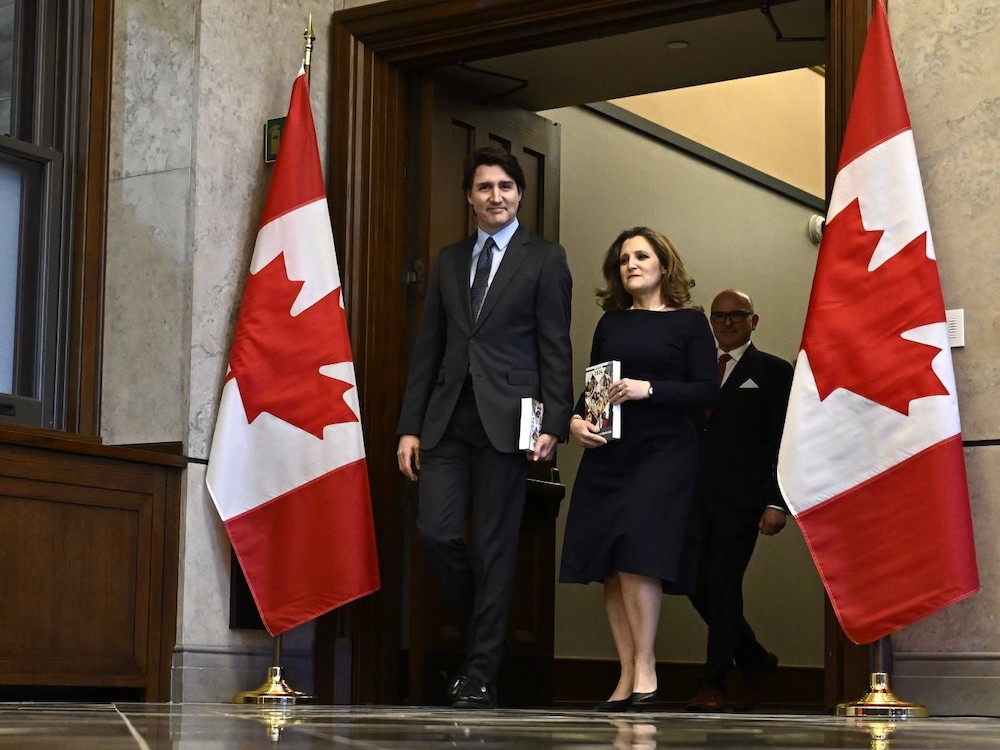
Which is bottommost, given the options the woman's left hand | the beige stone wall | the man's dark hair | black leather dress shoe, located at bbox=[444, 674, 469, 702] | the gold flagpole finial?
black leather dress shoe, located at bbox=[444, 674, 469, 702]

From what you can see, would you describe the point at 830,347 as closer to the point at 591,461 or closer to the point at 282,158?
the point at 591,461

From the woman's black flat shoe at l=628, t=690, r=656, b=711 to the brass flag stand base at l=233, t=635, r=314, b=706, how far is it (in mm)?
979

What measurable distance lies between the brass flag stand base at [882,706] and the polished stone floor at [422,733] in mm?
642

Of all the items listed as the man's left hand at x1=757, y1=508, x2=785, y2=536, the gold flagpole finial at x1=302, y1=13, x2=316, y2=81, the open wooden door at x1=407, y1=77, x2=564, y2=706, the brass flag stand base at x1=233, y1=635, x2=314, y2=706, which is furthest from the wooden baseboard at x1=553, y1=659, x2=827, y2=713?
the gold flagpole finial at x1=302, y1=13, x2=316, y2=81

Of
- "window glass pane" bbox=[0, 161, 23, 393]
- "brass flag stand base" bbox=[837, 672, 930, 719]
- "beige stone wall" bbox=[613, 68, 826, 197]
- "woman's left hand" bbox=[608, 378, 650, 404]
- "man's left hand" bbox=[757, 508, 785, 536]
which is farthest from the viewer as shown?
"beige stone wall" bbox=[613, 68, 826, 197]

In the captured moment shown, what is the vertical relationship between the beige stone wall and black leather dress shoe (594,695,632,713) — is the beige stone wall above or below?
above

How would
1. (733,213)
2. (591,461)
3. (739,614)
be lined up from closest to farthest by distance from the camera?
(591,461)
(739,614)
(733,213)

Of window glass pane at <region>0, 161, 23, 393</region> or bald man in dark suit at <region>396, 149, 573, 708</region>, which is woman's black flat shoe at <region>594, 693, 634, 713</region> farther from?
window glass pane at <region>0, 161, 23, 393</region>

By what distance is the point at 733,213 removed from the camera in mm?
7883

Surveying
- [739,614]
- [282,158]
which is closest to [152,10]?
[282,158]

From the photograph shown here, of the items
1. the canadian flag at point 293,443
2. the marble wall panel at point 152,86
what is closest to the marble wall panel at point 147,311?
the marble wall panel at point 152,86

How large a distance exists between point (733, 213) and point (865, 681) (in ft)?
13.9

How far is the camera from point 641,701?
402 cm

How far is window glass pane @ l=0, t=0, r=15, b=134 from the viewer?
4430 mm
